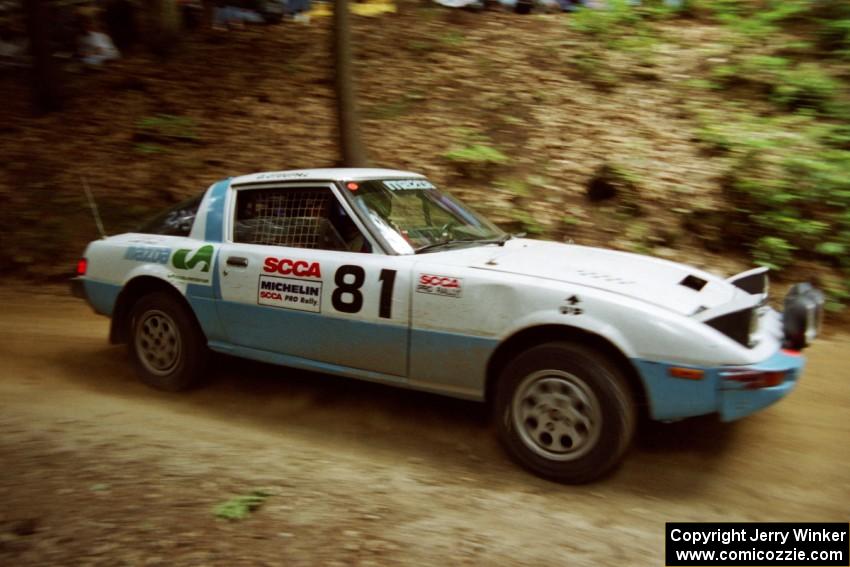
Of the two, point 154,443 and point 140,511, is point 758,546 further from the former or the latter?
point 154,443

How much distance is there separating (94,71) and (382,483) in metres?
11.7

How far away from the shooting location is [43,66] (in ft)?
37.7

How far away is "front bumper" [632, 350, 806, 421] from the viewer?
3.40 metres

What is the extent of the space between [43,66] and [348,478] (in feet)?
35.1

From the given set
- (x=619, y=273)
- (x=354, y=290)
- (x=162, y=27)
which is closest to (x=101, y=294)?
(x=354, y=290)

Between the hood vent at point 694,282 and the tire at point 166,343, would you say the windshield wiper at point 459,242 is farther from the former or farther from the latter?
the tire at point 166,343

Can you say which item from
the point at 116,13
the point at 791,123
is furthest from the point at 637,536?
the point at 116,13

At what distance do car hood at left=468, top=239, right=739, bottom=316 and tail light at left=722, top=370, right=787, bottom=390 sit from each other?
0.37 m

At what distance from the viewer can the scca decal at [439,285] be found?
3.93 m

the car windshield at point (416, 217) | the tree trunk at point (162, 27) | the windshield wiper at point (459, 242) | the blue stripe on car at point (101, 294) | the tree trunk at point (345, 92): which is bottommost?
the blue stripe on car at point (101, 294)

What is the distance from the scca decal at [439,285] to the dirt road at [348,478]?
3.26ft

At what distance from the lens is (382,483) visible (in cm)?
377

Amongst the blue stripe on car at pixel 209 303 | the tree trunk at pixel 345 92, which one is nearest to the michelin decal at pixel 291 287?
the blue stripe on car at pixel 209 303

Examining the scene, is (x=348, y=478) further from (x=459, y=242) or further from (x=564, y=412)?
(x=459, y=242)
